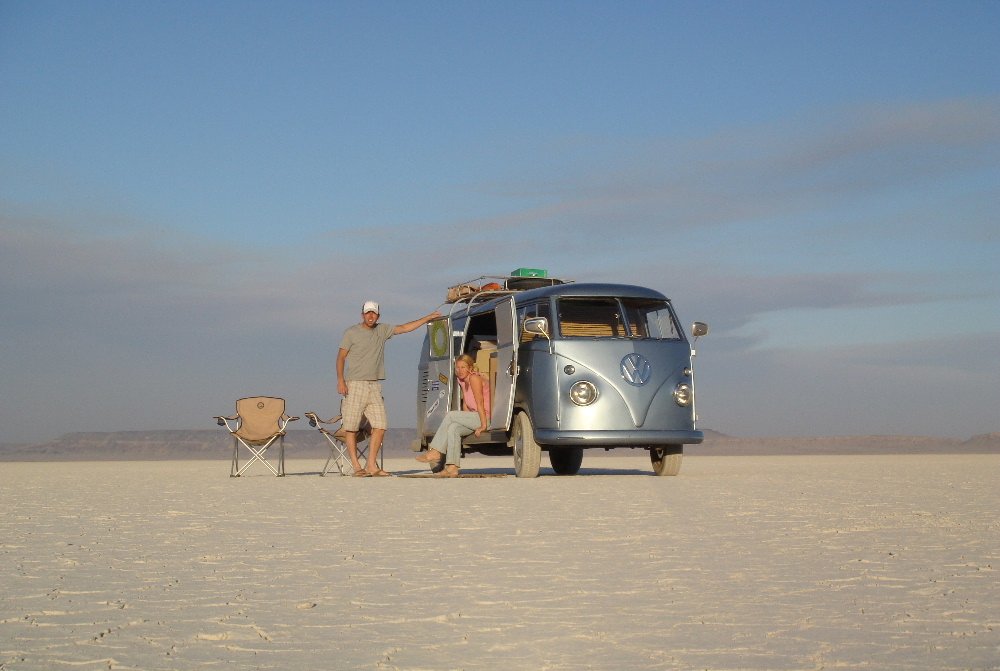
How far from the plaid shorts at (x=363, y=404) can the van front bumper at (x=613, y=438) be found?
252cm

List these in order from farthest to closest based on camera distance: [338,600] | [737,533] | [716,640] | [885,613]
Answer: [737,533]
[338,600]
[885,613]
[716,640]

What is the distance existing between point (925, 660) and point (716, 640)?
2.44 feet

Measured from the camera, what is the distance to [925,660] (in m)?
4.35

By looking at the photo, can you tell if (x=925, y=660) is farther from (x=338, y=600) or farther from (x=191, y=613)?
(x=191, y=613)

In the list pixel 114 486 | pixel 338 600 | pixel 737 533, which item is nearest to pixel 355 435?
pixel 114 486

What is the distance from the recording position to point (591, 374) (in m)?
14.8

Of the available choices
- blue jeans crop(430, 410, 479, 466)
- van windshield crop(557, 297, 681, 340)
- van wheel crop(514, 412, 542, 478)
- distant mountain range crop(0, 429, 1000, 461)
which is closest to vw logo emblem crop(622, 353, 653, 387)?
van windshield crop(557, 297, 681, 340)

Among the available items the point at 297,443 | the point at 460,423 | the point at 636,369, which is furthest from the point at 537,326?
the point at 297,443

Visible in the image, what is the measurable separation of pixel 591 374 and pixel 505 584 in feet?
28.7

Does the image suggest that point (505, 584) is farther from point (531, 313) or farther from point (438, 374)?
point (438, 374)

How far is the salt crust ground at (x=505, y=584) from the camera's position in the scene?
14.9ft

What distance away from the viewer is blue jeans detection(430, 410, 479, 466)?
54.0 ft

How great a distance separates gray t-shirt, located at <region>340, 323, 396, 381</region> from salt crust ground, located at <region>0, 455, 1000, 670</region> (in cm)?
459

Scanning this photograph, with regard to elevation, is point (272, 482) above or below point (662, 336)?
below
